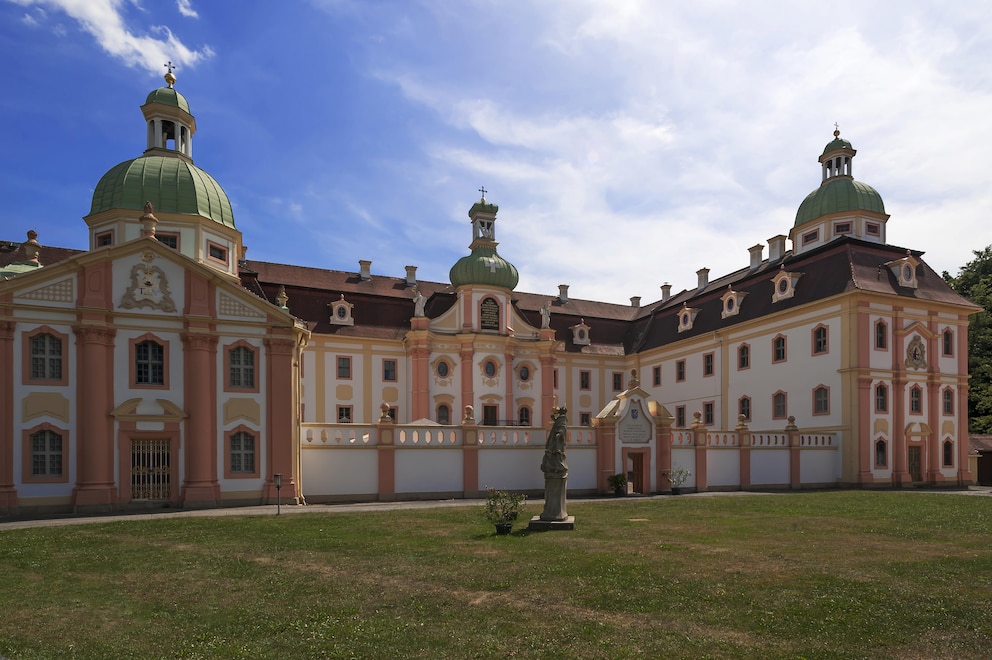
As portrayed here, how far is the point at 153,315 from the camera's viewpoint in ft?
82.9

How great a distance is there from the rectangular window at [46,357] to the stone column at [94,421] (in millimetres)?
613

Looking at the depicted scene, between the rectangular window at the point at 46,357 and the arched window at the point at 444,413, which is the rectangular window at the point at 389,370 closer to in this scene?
the arched window at the point at 444,413

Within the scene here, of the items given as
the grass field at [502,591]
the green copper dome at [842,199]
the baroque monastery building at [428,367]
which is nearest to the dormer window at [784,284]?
the baroque monastery building at [428,367]

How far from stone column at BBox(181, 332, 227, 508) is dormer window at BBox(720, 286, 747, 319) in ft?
102

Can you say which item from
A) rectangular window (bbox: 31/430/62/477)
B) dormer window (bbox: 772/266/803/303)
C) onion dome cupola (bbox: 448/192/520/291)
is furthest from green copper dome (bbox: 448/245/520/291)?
rectangular window (bbox: 31/430/62/477)

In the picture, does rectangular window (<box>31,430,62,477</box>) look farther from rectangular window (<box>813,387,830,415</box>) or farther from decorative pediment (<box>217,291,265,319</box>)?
rectangular window (<box>813,387,830,415</box>)

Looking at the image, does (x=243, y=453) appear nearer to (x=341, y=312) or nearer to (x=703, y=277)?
(x=341, y=312)

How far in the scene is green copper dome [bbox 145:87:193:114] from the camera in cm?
3328

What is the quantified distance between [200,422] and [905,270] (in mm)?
35315

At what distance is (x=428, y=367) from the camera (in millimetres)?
43844

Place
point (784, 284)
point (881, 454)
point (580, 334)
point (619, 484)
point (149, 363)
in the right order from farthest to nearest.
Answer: point (580, 334)
point (784, 284)
point (881, 454)
point (619, 484)
point (149, 363)

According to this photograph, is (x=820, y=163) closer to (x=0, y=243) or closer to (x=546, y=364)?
(x=546, y=364)

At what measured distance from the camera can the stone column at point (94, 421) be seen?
23.7m

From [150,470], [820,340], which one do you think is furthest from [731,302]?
[150,470]
